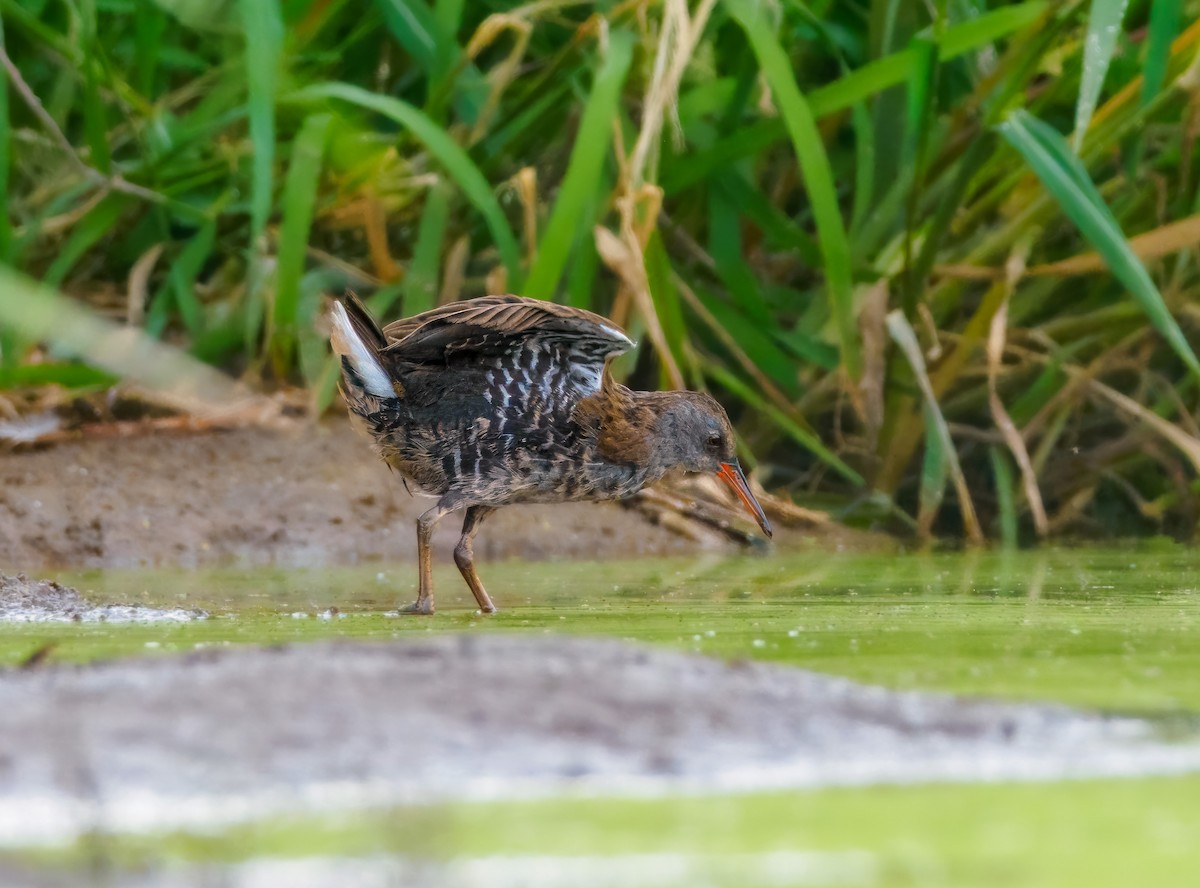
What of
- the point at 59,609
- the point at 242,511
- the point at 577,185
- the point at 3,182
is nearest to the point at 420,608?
the point at 59,609

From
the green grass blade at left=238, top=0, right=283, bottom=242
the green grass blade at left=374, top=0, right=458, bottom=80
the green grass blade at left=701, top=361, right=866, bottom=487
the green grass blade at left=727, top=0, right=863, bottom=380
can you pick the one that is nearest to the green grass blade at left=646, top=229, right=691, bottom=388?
the green grass blade at left=701, top=361, right=866, bottom=487

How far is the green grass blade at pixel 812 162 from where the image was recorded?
5.86m

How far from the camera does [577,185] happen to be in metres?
5.75

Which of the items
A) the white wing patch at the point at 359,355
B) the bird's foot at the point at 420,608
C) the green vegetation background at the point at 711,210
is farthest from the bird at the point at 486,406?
the green vegetation background at the point at 711,210

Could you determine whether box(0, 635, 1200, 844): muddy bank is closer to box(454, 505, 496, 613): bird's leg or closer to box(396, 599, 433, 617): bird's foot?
box(396, 599, 433, 617): bird's foot

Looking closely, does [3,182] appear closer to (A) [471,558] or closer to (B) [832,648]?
(A) [471,558]

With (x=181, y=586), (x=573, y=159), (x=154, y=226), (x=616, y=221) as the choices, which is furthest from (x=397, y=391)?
(x=154, y=226)

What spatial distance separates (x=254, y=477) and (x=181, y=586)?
1338 millimetres

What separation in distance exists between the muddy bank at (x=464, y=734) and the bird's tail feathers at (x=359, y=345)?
208 cm

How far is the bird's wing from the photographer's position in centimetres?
456

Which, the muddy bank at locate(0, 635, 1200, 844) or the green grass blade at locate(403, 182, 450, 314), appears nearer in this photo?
the muddy bank at locate(0, 635, 1200, 844)

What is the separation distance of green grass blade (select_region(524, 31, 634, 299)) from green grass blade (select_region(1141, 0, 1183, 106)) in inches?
63.6

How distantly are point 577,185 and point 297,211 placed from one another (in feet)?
3.14

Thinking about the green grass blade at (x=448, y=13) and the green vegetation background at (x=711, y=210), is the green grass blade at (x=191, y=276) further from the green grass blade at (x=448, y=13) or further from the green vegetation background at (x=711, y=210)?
the green grass blade at (x=448, y=13)
